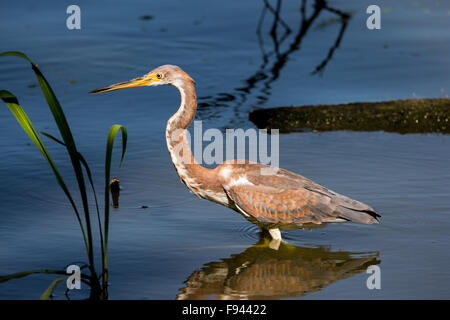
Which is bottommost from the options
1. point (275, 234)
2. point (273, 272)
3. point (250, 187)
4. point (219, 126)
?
point (273, 272)

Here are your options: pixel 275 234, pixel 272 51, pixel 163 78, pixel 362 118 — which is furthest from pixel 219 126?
pixel 272 51

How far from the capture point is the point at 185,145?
25.2 feet

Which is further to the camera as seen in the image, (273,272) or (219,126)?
(219,126)

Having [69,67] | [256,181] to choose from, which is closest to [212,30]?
[69,67]

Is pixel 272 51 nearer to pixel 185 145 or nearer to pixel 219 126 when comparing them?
pixel 219 126

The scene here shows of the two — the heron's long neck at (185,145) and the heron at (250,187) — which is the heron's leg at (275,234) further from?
the heron's long neck at (185,145)

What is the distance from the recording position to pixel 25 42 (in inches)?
575

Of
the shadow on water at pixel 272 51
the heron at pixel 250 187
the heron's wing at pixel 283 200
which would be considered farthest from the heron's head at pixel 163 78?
the shadow on water at pixel 272 51

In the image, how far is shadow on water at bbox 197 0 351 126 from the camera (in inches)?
485

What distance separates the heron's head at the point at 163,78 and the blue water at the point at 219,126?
1.48 m

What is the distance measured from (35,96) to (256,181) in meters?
5.98

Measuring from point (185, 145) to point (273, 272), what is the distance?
5.09ft

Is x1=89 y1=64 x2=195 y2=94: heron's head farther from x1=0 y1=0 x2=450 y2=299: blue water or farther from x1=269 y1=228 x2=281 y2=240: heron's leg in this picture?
x1=269 y1=228 x2=281 y2=240: heron's leg
